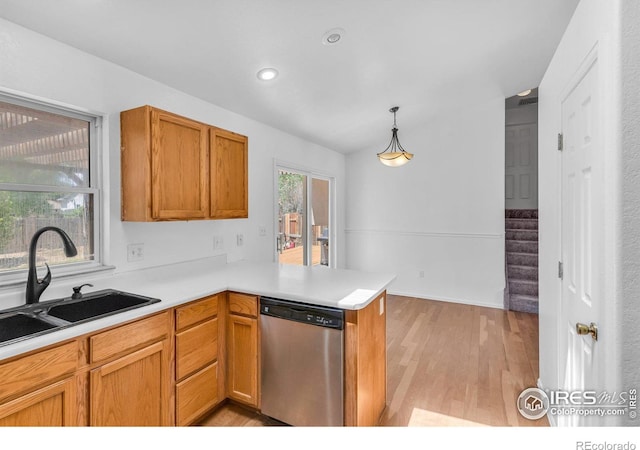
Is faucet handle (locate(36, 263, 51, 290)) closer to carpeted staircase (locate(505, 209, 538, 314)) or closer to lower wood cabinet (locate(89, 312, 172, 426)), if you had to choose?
lower wood cabinet (locate(89, 312, 172, 426))

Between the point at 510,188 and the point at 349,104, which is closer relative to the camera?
→ the point at 349,104

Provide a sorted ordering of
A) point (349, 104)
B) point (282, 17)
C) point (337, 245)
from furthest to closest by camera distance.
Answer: point (337, 245), point (349, 104), point (282, 17)

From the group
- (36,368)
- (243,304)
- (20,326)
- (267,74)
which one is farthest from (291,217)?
(36,368)

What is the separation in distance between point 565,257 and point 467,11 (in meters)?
1.75

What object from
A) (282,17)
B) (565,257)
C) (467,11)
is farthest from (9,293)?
(467,11)

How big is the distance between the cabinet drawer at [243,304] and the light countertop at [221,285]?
53 mm

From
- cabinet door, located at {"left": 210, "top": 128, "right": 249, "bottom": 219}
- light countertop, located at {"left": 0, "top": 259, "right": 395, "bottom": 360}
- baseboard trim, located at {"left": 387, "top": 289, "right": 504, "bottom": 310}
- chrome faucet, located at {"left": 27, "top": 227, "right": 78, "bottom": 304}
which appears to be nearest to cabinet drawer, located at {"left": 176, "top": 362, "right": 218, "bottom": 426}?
light countertop, located at {"left": 0, "top": 259, "right": 395, "bottom": 360}

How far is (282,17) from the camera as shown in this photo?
6.71ft

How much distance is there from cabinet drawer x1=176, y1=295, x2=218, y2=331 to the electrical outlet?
2.37 feet

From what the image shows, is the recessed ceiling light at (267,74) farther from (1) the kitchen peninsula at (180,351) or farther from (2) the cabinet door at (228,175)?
(1) the kitchen peninsula at (180,351)

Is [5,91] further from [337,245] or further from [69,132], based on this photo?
[337,245]

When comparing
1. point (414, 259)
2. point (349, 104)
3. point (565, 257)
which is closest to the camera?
point (565, 257)

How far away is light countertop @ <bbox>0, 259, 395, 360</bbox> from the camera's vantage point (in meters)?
1.69

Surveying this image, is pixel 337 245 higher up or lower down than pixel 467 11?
lower down
